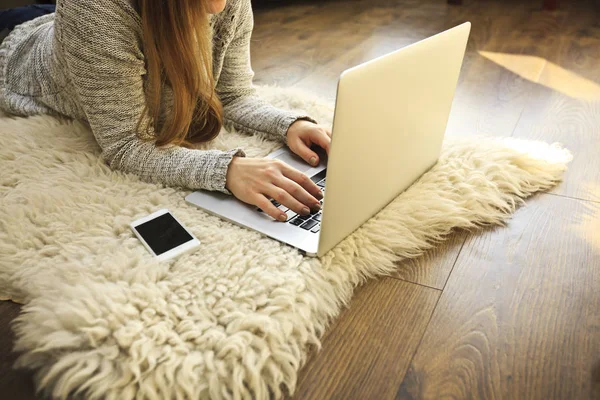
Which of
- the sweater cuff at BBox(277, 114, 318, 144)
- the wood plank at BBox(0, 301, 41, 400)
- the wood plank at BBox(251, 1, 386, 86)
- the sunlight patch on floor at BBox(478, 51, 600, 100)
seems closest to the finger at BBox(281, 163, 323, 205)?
the sweater cuff at BBox(277, 114, 318, 144)

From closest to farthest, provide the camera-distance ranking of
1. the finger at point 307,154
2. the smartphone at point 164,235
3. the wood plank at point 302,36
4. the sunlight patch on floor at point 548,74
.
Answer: the smartphone at point 164,235 < the finger at point 307,154 < the sunlight patch on floor at point 548,74 < the wood plank at point 302,36

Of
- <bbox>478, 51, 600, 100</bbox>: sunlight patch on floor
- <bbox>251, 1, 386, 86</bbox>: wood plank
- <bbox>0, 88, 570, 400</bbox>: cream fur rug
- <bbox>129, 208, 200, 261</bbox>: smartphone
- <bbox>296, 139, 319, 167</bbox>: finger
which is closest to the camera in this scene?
<bbox>0, 88, 570, 400</bbox>: cream fur rug

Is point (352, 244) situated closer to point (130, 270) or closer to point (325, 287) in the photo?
point (325, 287)

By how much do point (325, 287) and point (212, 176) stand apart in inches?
10.8

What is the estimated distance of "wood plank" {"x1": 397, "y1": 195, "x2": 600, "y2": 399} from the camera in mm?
581

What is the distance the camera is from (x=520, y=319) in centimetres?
67

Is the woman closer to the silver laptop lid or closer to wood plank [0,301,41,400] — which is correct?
the silver laptop lid

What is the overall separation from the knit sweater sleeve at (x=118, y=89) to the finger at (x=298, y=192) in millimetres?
106

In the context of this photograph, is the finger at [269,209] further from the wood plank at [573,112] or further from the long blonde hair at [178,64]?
the wood plank at [573,112]

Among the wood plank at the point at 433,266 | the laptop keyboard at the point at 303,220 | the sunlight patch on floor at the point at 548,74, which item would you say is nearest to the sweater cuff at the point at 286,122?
the laptop keyboard at the point at 303,220

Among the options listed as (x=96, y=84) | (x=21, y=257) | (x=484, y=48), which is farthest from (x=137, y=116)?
(x=484, y=48)

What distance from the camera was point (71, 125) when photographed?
41.2 inches

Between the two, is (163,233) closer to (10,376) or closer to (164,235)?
(164,235)

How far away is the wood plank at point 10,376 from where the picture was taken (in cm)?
57
